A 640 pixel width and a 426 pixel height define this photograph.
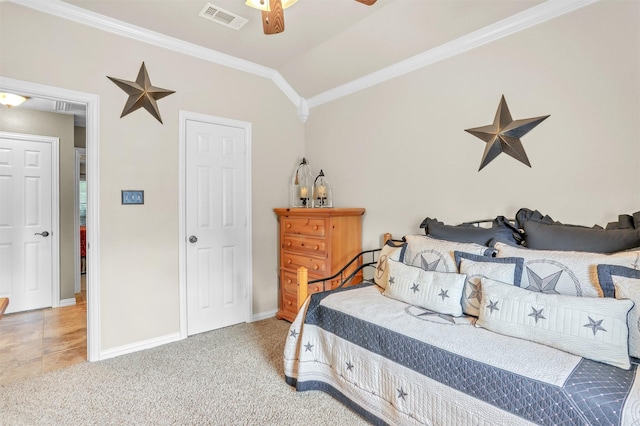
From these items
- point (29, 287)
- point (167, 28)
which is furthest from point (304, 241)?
point (29, 287)

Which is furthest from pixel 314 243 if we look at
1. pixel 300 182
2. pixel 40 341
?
pixel 40 341

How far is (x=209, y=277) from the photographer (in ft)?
11.0

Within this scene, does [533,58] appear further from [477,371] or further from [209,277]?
[209,277]

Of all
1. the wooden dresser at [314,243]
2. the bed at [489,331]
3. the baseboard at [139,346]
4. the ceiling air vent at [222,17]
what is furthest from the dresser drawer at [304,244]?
the ceiling air vent at [222,17]

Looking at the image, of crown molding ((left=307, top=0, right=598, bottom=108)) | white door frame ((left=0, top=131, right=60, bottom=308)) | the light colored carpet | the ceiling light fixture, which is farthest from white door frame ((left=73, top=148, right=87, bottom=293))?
crown molding ((left=307, top=0, right=598, bottom=108))

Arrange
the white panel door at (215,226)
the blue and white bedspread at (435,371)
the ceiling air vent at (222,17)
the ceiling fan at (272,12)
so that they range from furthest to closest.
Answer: the white panel door at (215,226), the ceiling air vent at (222,17), the ceiling fan at (272,12), the blue and white bedspread at (435,371)

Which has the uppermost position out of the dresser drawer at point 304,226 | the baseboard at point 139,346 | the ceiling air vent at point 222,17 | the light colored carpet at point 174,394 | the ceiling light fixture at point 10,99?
the ceiling air vent at point 222,17

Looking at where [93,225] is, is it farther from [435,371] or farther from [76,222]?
[435,371]

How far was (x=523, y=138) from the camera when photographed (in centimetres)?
231

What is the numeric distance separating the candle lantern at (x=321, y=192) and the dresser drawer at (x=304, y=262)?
0.64 m

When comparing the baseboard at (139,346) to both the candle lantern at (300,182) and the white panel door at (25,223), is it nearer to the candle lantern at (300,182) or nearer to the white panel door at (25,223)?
the candle lantern at (300,182)

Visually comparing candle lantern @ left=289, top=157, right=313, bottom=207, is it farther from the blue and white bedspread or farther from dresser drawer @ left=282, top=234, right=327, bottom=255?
the blue and white bedspread

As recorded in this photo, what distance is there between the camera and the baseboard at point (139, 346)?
278 cm

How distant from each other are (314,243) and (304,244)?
0.52ft
